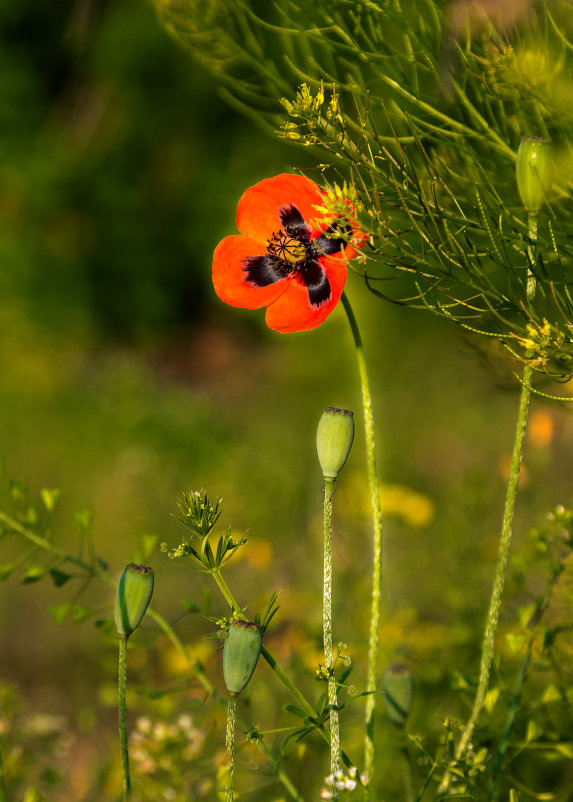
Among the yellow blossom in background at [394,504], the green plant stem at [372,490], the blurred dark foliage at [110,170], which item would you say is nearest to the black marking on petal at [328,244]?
the green plant stem at [372,490]

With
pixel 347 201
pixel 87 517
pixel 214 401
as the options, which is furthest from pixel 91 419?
pixel 347 201

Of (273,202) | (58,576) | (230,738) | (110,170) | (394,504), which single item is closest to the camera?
(230,738)

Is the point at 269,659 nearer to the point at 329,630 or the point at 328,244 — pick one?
the point at 329,630

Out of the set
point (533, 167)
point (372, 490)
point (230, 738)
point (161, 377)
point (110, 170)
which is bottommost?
point (230, 738)

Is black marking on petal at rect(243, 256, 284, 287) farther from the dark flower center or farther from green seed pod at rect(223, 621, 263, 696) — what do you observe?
green seed pod at rect(223, 621, 263, 696)

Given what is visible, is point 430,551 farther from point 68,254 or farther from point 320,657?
point 68,254

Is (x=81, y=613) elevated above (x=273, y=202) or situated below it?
below

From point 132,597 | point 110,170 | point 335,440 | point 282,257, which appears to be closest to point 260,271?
point 282,257

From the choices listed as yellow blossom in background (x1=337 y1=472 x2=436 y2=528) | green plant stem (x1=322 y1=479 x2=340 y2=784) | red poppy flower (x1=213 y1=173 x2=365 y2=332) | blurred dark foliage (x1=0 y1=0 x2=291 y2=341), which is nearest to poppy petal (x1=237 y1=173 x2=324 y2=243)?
red poppy flower (x1=213 y1=173 x2=365 y2=332)
